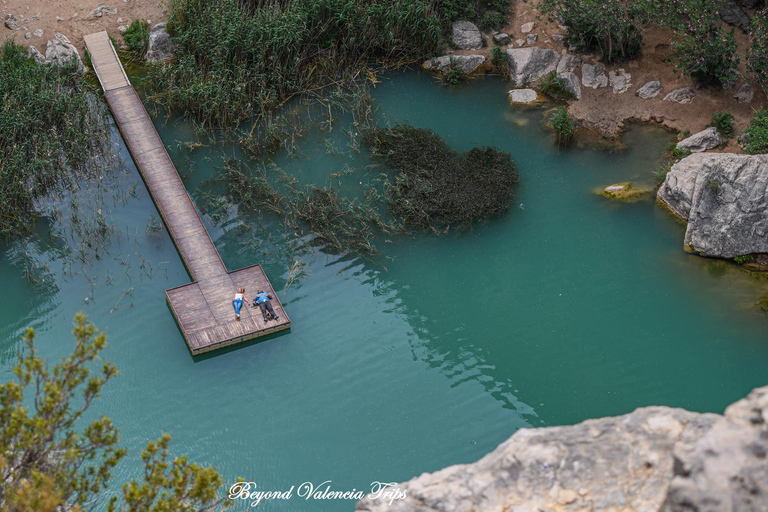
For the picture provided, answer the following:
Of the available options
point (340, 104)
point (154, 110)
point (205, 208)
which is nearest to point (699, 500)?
point (205, 208)

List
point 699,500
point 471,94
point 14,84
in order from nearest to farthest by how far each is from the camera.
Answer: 1. point 699,500
2. point 14,84
3. point 471,94

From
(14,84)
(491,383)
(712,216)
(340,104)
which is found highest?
(14,84)

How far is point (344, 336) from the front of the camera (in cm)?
1645

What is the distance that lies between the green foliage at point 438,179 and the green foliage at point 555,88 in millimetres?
2879

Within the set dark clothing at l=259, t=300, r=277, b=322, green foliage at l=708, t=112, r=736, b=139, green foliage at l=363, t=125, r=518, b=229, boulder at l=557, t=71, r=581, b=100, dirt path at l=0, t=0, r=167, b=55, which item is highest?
dirt path at l=0, t=0, r=167, b=55

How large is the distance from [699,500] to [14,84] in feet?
61.3

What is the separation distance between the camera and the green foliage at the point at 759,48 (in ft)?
64.2

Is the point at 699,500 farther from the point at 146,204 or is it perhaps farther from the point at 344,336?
the point at 146,204

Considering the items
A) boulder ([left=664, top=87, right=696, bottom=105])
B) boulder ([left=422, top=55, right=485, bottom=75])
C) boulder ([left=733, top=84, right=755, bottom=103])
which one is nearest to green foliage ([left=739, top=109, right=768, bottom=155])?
boulder ([left=733, top=84, right=755, bottom=103])

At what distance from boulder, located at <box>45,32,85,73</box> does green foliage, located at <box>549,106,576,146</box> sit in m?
12.3

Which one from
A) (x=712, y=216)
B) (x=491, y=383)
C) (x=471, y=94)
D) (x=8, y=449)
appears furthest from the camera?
(x=471, y=94)

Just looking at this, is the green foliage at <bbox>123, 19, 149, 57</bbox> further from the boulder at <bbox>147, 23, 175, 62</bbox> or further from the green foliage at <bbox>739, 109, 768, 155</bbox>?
the green foliage at <bbox>739, 109, 768, 155</bbox>

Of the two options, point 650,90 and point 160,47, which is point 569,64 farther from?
point 160,47

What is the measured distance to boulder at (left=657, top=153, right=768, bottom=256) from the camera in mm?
17750
